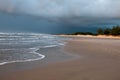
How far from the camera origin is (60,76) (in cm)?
645

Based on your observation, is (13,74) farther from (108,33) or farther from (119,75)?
(108,33)

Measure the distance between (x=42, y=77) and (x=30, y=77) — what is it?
1.41 ft

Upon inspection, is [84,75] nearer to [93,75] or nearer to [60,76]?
[93,75]

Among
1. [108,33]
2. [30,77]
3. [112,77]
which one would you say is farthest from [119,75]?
[108,33]

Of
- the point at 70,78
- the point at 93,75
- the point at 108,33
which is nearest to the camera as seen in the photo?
the point at 70,78

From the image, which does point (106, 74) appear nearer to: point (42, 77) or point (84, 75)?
point (84, 75)

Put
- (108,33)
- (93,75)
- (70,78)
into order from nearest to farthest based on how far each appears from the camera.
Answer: (70,78) → (93,75) → (108,33)

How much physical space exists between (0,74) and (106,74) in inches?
161

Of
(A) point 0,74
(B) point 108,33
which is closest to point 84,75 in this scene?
(A) point 0,74

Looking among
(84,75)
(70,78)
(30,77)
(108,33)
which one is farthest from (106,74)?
(108,33)

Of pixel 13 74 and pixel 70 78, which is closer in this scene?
pixel 70 78

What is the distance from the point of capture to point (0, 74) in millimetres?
6781

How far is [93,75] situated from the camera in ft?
21.6

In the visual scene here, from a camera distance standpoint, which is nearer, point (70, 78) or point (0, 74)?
point (70, 78)
